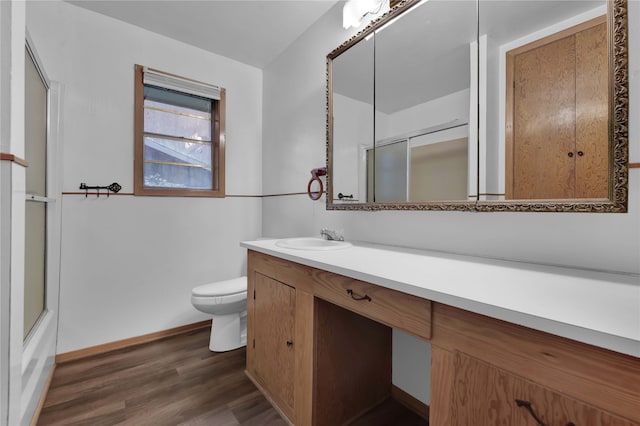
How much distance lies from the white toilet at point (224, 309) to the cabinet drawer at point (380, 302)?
1039 millimetres

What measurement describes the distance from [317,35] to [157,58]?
4.36 ft

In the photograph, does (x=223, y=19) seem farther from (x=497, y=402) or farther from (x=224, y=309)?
(x=497, y=402)

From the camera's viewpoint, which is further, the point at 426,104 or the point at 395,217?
the point at 395,217

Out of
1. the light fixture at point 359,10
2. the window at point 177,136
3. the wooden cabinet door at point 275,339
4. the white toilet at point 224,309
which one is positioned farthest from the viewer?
the window at point 177,136

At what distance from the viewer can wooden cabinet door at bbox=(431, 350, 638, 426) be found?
20.7 inches

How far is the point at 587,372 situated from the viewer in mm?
507

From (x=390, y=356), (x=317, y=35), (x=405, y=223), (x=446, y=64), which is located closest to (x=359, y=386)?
(x=390, y=356)

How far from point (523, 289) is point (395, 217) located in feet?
2.80

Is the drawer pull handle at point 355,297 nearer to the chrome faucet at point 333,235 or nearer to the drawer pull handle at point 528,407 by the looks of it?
the drawer pull handle at point 528,407

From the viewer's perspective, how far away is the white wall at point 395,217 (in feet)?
2.73

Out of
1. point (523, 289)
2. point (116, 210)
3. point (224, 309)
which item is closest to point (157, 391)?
point (224, 309)

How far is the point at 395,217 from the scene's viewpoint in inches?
60.4

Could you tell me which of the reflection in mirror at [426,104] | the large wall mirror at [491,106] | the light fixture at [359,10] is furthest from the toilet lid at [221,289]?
the light fixture at [359,10]

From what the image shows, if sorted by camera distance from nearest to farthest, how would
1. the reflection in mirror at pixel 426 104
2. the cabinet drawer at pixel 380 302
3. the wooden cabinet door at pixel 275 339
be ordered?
the cabinet drawer at pixel 380 302 → the reflection in mirror at pixel 426 104 → the wooden cabinet door at pixel 275 339
